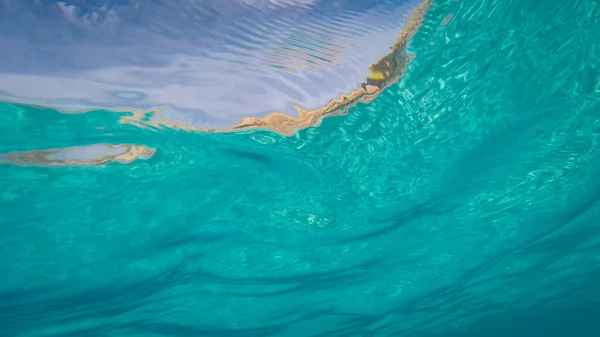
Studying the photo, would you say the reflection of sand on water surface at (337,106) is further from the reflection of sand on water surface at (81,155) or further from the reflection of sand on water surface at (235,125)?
the reflection of sand on water surface at (81,155)

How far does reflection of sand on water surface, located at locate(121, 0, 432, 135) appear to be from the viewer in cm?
634

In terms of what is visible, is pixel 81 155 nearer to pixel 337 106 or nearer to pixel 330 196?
pixel 337 106

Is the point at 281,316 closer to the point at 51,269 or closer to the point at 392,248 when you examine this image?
the point at 392,248

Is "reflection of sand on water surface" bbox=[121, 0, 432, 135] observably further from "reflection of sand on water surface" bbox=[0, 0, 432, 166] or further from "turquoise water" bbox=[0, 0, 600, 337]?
"turquoise water" bbox=[0, 0, 600, 337]

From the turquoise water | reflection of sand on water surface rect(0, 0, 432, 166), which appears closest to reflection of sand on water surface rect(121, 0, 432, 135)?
reflection of sand on water surface rect(0, 0, 432, 166)

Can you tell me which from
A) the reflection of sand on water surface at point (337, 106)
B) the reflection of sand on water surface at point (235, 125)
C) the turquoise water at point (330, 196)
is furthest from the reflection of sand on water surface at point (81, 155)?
the reflection of sand on water surface at point (337, 106)

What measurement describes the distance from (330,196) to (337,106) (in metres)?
3.52

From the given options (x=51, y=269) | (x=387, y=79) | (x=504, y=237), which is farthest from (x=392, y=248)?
(x=51, y=269)

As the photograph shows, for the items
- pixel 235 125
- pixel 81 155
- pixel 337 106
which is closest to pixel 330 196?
pixel 337 106

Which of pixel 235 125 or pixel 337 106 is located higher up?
pixel 337 106

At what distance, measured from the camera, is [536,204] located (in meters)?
13.5

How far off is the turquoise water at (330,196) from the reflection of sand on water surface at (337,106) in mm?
229

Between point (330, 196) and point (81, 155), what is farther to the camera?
point (330, 196)

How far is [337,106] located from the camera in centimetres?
721
